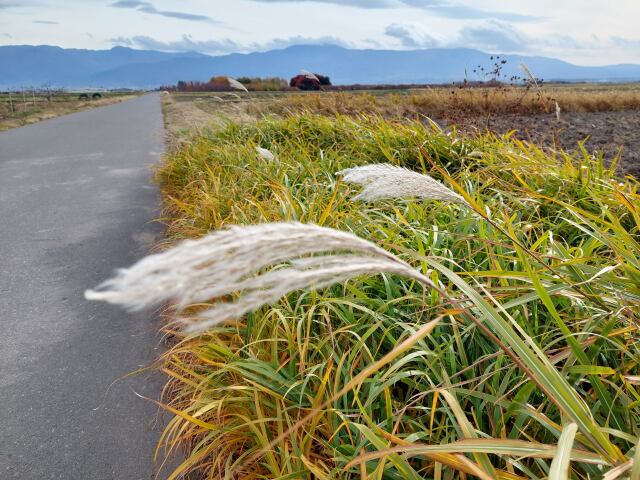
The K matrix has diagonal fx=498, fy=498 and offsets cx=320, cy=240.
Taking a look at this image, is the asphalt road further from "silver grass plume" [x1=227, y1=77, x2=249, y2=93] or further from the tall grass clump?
"silver grass plume" [x1=227, y1=77, x2=249, y2=93]

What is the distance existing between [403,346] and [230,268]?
49 centimetres

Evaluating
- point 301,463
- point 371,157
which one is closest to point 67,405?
point 301,463

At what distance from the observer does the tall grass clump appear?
40.5 inches

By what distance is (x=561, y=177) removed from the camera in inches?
181

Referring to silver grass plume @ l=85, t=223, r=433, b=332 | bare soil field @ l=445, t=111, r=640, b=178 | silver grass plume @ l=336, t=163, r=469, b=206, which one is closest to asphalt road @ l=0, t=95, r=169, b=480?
silver grass plume @ l=336, t=163, r=469, b=206

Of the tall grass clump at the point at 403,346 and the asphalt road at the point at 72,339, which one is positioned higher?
the tall grass clump at the point at 403,346

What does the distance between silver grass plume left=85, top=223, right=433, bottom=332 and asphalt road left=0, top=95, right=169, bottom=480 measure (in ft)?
6.33

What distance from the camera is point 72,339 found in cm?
371

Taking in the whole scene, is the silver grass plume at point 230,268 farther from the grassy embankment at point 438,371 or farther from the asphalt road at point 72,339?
the asphalt road at point 72,339

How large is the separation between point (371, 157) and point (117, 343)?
359 centimetres

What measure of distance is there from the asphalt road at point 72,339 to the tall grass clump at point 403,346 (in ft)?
1.08

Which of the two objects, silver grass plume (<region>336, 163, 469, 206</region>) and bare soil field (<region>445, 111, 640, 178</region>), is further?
bare soil field (<region>445, 111, 640, 178</region>)

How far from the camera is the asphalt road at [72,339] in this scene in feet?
8.55

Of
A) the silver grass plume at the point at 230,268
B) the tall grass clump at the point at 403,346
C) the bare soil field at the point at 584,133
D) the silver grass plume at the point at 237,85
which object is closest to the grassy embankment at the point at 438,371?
the tall grass clump at the point at 403,346
